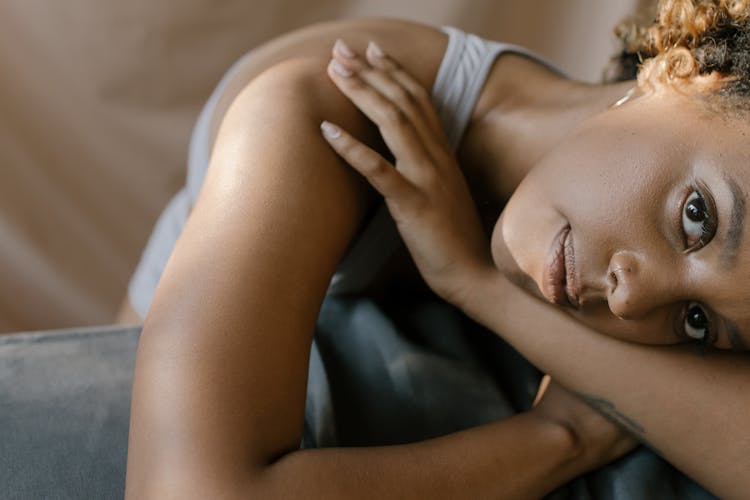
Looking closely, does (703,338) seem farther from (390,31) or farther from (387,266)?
(390,31)

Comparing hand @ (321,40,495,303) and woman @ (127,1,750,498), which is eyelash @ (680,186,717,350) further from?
hand @ (321,40,495,303)

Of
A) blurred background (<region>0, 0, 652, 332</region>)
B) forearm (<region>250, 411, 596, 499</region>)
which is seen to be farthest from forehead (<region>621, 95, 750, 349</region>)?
blurred background (<region>0, 0, 652, 332</region>)

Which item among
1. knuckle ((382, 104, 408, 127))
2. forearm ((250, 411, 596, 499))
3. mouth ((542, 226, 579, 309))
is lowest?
forearm ((250, 411, 596, 499))

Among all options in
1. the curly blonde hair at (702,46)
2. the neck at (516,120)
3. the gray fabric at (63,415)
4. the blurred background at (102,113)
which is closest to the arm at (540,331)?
the neck at (516,120)

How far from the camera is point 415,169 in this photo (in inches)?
37.4

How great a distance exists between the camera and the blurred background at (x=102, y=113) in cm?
150

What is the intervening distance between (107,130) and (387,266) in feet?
2.49

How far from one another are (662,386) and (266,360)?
0.44 m

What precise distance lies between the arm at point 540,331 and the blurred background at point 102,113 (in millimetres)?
684

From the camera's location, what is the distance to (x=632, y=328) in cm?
88

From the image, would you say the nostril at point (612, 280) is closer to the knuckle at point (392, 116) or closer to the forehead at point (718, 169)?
the forehead at point (718, 169)

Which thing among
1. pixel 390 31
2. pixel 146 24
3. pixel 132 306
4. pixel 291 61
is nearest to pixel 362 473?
pixel 291 61

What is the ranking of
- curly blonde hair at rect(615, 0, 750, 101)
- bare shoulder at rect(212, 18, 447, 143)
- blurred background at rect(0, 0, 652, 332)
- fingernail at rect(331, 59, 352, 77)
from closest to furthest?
curly blonde hair at rect(615, 0, 750, 101) → fingernail at rect(331, 59, 352, 77) → bare shoulder at rect(212, 18, 447, 143) → blurred background at rect(0, 0, 652, 332)

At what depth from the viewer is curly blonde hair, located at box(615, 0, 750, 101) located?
86 centimetres
